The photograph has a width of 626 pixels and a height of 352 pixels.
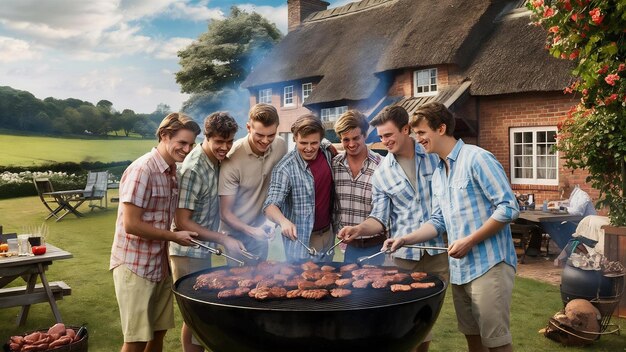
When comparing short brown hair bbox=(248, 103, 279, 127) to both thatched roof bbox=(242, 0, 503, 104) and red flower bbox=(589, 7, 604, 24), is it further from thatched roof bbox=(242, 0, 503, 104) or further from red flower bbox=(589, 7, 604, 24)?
thatched roof bbox=(242, 0, 503, 104)

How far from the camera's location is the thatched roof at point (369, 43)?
15047 millimetres

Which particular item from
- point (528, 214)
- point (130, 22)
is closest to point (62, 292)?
point (130, 22)

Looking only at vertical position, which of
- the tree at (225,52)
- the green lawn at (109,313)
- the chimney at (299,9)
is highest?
the chimney at (299,9)

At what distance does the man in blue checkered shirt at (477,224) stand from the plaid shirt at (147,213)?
1466 mm

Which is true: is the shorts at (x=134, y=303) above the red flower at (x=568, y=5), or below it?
below

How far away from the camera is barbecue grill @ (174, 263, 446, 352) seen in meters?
2.46

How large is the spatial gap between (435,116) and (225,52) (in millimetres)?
15059

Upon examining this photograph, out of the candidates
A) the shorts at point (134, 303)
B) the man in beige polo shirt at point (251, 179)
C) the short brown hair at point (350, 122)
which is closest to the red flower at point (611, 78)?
the short brown hair at point (350, 122)

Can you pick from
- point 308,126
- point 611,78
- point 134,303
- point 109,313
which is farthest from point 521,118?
point 134,303

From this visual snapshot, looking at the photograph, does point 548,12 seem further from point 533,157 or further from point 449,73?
point 449,73

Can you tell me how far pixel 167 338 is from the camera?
4.93 metres

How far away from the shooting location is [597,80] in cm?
520

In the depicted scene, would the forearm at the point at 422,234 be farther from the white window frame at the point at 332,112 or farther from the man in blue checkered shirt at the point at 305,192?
the white window frame at the point at 332,112

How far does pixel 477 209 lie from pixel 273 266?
122 cm
